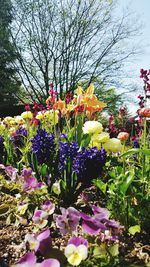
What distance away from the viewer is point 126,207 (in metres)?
1.59

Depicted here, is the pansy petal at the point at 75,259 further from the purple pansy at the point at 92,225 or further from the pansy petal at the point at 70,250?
the purple pansy at the point at 92,225

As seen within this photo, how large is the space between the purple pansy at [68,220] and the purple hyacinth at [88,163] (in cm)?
45

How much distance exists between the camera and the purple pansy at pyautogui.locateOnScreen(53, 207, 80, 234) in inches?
52.2

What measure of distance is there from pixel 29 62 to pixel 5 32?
1821 millimetres

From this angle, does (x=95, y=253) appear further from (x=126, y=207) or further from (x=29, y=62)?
(x=29, y=62)

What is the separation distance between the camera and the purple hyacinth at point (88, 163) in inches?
69.3

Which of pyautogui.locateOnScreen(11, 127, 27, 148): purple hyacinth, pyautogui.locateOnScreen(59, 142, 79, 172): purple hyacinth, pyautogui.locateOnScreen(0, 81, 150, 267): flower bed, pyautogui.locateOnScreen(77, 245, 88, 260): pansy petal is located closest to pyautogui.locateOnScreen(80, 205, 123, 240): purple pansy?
pyautogui.locateOnScreen(0, 81, 150, 267): flower bed

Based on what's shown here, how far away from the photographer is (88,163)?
1765 mm

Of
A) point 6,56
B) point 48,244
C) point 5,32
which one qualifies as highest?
point 5,32

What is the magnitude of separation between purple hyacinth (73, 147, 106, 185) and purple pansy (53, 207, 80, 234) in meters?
0.45

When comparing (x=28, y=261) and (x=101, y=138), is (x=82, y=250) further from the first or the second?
(x=101, y=138)

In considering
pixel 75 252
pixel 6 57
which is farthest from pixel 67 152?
pixel 6 57

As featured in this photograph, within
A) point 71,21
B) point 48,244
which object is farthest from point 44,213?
point 71,21

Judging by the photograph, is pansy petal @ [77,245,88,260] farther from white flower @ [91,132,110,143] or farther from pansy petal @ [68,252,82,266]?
white flower @ [91,132,110,143]
